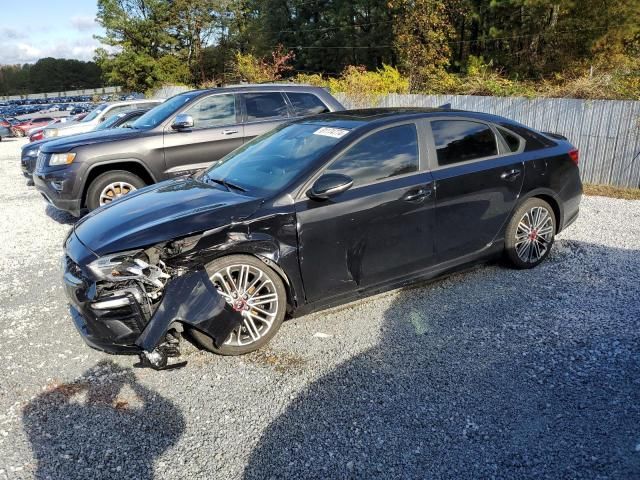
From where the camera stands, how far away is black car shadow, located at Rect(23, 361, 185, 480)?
2.55 meters

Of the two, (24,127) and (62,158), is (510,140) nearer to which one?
(62,158)

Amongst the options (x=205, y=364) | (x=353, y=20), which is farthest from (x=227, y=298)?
(x=353, y=20)

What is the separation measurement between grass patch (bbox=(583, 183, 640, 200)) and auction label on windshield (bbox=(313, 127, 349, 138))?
22.7ft

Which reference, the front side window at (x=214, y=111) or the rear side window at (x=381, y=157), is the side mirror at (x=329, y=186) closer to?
the rear side window at (x=381, y=157)

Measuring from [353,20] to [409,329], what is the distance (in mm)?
38471

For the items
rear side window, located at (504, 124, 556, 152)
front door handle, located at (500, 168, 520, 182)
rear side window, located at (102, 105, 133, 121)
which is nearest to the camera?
front door handle, located at (500, 168, 520, 182)

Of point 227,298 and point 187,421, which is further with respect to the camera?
point 227,298

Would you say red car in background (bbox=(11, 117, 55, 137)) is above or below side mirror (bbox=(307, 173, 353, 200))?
below

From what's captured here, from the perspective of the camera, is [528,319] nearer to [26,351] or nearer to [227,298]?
[227,298]

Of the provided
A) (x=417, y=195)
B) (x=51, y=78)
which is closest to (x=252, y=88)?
(x=417, y=195)

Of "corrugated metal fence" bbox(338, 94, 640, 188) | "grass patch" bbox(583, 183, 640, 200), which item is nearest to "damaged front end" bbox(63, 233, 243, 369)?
"grass patch" bbox(583, 183, 640, 200)

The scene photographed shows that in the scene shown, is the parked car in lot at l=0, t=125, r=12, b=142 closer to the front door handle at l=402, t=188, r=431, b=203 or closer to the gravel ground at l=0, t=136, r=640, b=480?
the gravel ground at l=0, t=136, r=640, b=480

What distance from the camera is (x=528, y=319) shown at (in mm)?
3953

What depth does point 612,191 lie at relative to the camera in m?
9.25
